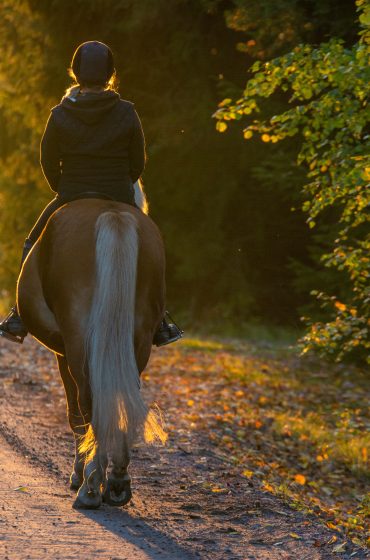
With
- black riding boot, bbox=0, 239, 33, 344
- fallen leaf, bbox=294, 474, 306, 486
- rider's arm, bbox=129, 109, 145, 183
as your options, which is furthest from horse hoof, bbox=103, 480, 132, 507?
fallen leaf, bbox=294, 474, 306, 486

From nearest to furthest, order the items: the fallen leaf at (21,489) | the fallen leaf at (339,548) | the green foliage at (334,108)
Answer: the fallen leaf at (339,548), the fallen leaf at (21,489), the green foliage at (334,108)

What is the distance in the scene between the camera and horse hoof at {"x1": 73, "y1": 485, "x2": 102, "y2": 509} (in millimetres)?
5875

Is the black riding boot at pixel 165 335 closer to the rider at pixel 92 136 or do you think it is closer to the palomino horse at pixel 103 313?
the rider at pixel 92 136

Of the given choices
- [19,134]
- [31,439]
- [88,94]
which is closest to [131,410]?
[88,94]

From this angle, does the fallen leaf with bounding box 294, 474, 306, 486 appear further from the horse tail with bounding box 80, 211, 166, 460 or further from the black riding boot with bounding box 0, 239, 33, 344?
the horse tail with bounding box 80, 211, 166, 460

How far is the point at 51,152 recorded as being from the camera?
20.9 feet

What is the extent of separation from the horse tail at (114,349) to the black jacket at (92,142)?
658 mm

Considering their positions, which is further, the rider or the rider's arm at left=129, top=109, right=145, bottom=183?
the rider's arm at left=129, top=109, right=145, bottom=183

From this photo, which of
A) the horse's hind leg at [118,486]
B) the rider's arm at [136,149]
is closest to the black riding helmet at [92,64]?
the rider's arm at [136,149]

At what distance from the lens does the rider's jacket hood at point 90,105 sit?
620 centimetres

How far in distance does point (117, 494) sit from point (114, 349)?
98 centimetres

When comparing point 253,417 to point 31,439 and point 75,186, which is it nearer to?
point 31,439

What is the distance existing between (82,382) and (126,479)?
0.68 m

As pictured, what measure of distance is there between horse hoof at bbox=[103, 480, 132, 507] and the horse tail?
0.44 m
